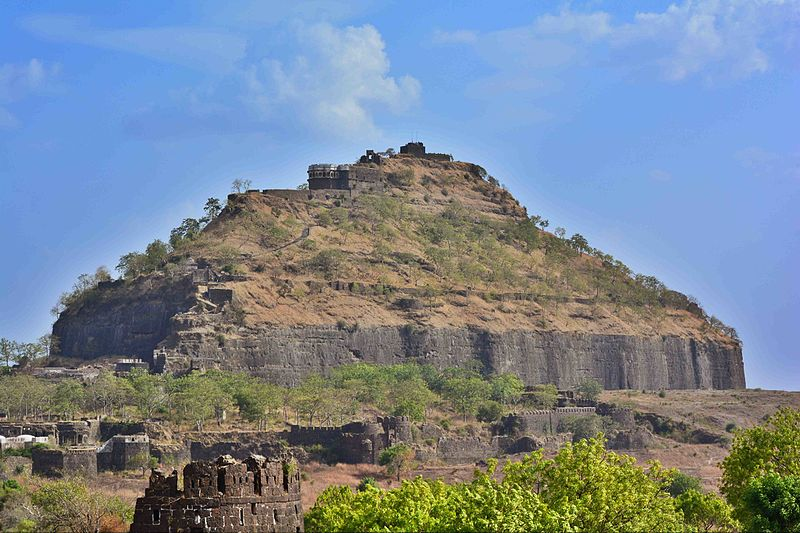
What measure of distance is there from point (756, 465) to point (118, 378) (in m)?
62.5

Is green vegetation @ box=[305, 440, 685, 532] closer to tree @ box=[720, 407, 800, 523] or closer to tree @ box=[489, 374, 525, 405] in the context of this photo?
tree @ box=[720, 407, 800, 523]

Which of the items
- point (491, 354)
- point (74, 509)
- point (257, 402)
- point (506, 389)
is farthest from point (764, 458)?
point (491, 354)

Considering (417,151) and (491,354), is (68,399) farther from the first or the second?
(417,151)

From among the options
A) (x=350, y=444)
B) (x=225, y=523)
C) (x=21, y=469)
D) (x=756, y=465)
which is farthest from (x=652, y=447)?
(x=225, y=523)

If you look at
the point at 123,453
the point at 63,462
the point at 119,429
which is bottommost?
the point at 63,462

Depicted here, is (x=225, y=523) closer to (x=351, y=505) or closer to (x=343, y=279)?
(x=351, y=505)

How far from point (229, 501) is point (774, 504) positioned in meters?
20.9

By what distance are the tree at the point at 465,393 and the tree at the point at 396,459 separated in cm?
1745

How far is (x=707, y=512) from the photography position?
6881 cm

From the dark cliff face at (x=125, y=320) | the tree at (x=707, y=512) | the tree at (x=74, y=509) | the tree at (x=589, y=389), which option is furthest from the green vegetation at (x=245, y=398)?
the tree at (x=707, y=512)

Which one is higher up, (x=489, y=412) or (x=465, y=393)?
(x=465, y=393)

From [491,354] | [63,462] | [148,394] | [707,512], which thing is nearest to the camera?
[707,512]

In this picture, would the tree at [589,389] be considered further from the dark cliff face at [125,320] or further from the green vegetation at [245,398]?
the dark cliff face at [125,320]

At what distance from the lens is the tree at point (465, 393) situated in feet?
404
